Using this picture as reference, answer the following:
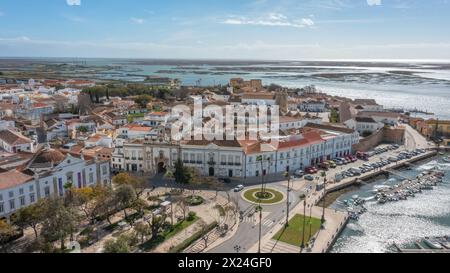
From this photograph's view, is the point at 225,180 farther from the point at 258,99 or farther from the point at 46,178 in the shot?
the point at 258,99

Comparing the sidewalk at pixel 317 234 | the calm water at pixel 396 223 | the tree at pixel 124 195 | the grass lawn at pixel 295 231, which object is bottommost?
the calm water at pixel 396 223

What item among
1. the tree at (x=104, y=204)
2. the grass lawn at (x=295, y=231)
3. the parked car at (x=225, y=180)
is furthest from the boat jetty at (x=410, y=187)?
the tree at (x=104, y=204)

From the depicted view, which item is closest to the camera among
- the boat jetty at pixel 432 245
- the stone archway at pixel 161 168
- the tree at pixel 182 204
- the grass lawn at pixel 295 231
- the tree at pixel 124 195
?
the boat jetty at pixel 432 245

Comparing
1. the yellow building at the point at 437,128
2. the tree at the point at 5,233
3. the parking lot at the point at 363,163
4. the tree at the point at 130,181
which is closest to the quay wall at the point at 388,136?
the parking lot at the point at 363,163

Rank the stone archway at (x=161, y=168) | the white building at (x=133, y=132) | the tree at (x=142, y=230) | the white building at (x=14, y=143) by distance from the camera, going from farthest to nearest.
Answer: the white building at (x=133, y=132)
the white building at (x=14, y=143)
the stone archway at (x=161, y=168)
the tree at (x=142, y=230)

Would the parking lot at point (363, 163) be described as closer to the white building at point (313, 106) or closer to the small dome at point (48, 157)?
the small dome at point (48, 157)

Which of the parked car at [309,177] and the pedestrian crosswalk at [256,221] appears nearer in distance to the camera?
the pedestrian crosswalk at [256,221]

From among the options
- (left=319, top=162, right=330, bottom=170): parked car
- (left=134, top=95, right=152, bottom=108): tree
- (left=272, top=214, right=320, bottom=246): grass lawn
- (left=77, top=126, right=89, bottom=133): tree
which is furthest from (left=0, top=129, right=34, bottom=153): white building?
(left=134, top=95, right=152, bottom=108): tree

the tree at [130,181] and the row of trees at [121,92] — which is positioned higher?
the row of trees at [121,92]

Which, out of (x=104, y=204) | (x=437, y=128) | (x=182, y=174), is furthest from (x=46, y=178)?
(x=437, y=128)
